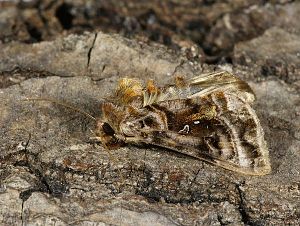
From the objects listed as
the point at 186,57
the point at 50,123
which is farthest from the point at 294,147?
the point at 50,123

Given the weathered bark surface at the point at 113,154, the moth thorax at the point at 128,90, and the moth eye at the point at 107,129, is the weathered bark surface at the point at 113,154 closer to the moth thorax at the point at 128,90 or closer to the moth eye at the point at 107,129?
the moth eye at the point at 107,129

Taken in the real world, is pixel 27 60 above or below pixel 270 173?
above

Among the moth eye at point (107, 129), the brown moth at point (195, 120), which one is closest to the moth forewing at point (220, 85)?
the brown moth at point (195, 120)

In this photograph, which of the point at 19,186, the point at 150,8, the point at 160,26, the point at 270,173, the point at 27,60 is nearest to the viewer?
the point at 19,186

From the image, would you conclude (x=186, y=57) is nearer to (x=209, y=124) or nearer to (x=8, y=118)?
(x=209, y=124)

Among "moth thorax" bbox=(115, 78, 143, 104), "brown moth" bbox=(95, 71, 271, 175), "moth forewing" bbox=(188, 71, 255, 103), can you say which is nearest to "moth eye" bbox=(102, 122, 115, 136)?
"brown moth" bbox=(95, 71, 271, 175)
